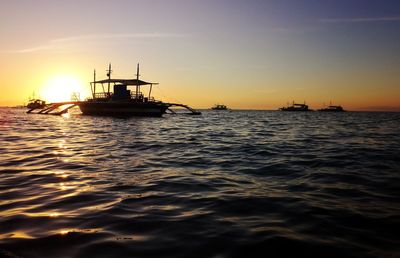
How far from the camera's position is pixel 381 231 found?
17.1ft

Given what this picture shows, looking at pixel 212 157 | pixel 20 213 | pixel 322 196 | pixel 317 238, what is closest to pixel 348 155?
pixel 212 157

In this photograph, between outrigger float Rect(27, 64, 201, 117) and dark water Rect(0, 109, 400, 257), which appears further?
outrigger float Rect(27, 64, 201, 117)

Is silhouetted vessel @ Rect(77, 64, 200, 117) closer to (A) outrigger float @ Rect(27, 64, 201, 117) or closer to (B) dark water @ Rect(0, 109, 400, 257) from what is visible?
(A) outrigger float @ Rect(27, 64, 201, 117)

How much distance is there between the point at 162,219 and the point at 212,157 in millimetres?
8342

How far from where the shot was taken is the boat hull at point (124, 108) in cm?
6353

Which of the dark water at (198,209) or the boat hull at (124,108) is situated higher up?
the boat hull at (124,108)

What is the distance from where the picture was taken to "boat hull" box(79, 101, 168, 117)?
208 ft

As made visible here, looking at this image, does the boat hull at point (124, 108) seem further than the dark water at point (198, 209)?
Yes

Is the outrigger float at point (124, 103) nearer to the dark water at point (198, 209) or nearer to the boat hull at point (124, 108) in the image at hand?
the boat hull at point (124, 108)

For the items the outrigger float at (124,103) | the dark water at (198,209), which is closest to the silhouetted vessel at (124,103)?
the outrigger float at (124,103)

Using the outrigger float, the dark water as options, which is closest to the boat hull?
the outrigger float

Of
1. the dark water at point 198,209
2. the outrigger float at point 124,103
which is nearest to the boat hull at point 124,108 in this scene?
the outrigger float at point 124,103

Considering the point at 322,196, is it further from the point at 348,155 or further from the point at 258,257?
the point at 348,155

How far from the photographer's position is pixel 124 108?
208 feet
